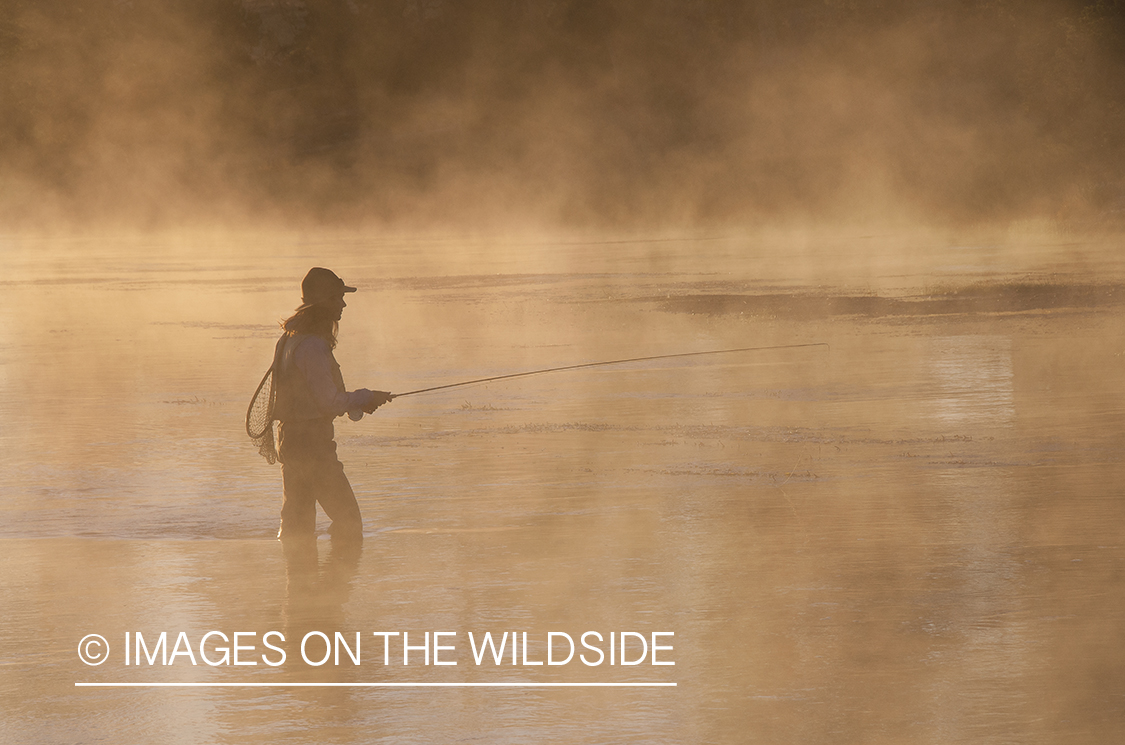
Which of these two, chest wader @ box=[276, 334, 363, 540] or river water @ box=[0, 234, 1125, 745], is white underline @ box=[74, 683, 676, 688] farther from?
chest wader @ box=[276, 334, 363, 540]

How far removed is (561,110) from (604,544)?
80.3 metres

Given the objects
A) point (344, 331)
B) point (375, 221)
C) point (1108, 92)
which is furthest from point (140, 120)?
point (344, 331)

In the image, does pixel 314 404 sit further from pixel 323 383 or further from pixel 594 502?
pixel 594 502

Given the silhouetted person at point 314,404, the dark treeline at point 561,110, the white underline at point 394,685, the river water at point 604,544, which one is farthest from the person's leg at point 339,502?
the dark treeline at point 561,110

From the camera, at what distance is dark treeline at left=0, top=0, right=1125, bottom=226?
57.8m

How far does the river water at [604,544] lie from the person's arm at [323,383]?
712mm

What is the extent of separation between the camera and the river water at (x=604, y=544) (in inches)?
220

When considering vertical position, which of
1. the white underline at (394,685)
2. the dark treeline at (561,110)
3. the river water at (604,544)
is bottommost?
the white underline at (394,685)

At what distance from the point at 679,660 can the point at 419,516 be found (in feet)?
10.0

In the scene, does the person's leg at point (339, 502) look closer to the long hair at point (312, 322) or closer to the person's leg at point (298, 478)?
the person's leg at point (298, 478)

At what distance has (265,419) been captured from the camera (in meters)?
7.70

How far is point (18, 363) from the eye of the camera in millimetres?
17594

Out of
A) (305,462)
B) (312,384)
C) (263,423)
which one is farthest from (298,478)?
(312,384)

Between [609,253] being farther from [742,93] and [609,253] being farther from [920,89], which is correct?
[742,93]
